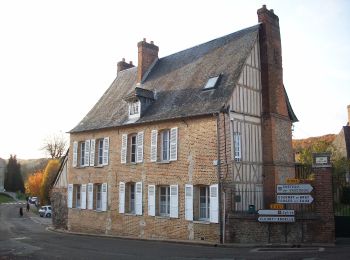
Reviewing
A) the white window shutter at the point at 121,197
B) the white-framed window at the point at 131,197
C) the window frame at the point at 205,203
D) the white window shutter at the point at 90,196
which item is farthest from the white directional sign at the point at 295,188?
the white window shutter at the point at 90,196

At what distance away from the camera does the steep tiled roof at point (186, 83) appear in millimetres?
18323

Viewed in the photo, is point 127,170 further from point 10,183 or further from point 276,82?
point 10,183

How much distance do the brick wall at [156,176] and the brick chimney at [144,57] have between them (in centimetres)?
409

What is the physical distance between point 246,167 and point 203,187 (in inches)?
80.8

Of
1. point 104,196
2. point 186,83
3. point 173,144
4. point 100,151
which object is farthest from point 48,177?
point 173,144

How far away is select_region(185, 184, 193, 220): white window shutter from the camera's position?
1772 cm

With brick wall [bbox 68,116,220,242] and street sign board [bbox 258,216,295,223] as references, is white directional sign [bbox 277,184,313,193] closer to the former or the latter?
street sign board [bbox 258,216,295,223]

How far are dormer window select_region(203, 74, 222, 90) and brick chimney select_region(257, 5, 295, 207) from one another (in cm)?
213

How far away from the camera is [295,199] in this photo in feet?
52.0

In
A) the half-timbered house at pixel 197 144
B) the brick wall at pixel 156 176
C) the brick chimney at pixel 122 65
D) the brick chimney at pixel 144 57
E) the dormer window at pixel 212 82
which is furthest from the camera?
the brick chimney at pixel 122 65

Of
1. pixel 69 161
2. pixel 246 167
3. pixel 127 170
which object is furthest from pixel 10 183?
pixel 246 167

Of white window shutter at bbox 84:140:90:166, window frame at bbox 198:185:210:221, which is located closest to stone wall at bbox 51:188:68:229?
white window shutter at bbox 84:140:90:166

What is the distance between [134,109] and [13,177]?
261ft

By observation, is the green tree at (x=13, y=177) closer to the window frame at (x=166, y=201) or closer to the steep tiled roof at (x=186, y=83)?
the steep tiled roof at (x=186, y=83)
